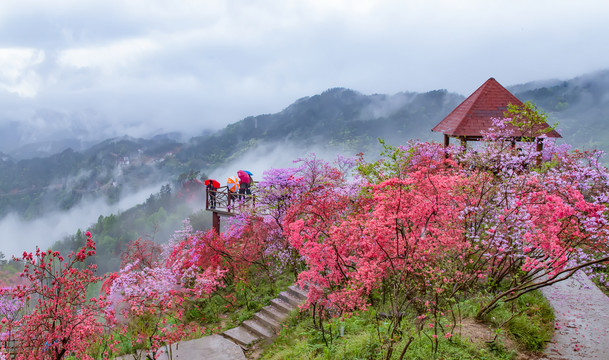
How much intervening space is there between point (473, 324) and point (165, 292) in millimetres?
6633

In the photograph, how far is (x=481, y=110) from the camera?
1498cm

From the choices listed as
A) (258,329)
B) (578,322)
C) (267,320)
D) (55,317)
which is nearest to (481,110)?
(578,322)

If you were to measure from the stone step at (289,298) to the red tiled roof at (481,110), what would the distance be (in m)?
8.58

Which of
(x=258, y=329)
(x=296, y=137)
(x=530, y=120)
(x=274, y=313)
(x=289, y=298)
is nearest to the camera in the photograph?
(x=258, y=329)

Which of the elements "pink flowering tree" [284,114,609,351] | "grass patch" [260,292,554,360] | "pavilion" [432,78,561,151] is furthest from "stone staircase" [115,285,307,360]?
"pavilion" [432,78,561,151]

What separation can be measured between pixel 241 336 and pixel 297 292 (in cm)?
221

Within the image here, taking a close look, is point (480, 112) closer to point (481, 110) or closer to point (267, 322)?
point (481, 110)

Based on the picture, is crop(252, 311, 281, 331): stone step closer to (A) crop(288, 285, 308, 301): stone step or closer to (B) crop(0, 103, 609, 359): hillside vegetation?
(B) crop(0, 103, 609, 359): hillside vegetation

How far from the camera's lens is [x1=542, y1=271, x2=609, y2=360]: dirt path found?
6.63 m

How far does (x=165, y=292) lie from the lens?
8750 millimetres

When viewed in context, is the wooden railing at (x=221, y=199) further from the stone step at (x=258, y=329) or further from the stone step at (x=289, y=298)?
the stone step at (x=258, y=329)

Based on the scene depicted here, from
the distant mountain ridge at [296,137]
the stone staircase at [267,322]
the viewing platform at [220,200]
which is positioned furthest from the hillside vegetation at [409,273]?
the distant mountain ridge at [296,137]

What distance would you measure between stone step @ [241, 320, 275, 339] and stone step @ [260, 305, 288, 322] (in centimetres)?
A: 39

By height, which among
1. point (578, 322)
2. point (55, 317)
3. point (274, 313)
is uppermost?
point (55, 317)
